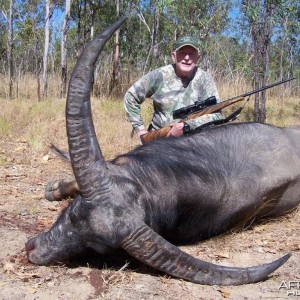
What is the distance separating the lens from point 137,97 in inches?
229

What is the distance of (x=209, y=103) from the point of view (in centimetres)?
557

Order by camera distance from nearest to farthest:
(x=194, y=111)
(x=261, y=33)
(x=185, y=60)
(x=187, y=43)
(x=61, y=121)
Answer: (x=194, y=111) → (x=187, y=43) → (x=185, y=60) → (x=61, y=121) → (x=261, y=33)

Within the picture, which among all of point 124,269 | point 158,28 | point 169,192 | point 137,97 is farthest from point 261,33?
point 158,28

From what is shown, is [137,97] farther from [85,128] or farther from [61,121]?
[61,121]

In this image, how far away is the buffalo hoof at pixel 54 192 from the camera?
5.08 m

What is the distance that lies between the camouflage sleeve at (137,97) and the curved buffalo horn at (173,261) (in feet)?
9.51

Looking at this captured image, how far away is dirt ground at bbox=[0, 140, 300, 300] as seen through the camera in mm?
3064

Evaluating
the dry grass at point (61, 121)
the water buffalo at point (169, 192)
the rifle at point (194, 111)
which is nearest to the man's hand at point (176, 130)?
the rifle at point (194, 111)

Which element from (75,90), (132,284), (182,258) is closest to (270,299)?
(182,258)

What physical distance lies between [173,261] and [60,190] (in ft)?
7.72

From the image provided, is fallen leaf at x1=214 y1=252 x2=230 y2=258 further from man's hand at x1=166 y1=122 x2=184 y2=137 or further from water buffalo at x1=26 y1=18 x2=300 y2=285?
man's hand at x1=166 y1=122 x2=184 y2=137

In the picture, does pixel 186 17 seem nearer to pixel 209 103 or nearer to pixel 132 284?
pixel 209 103

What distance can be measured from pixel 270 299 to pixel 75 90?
1.84m

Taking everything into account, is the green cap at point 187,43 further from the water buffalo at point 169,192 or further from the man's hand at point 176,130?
the water buffalo at point 169,192
